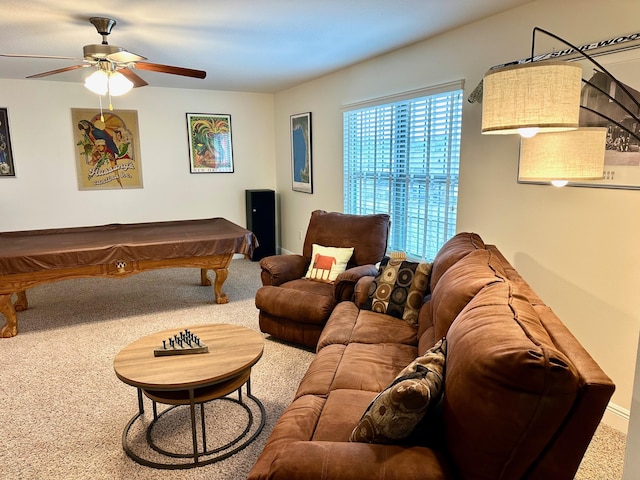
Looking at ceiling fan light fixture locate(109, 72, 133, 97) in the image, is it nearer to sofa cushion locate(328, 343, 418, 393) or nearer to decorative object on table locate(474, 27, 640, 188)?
sofa cushion locate(328, 343, 418, 393)

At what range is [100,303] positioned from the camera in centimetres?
431

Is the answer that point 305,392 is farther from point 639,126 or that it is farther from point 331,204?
point 331,204

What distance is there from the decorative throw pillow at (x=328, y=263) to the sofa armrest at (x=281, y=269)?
0.34 ft

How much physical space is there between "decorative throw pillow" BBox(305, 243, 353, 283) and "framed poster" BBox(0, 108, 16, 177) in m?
3.90

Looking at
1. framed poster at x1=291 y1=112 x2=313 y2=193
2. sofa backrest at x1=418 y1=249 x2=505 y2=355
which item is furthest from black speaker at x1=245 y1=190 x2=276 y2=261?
sofa backrest at x1=418 y1=249 x2=505 y2=355

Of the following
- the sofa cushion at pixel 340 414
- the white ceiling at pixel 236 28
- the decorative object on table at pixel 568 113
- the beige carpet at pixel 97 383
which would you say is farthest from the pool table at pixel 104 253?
the decorative object on table at pixel 568 113

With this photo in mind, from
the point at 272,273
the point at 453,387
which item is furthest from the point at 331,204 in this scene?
the point at 453,387

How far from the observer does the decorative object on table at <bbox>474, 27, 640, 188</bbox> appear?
4.41 feet

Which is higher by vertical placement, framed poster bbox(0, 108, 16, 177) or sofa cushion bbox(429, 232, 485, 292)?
framed poster bbox(0, 108, 16, 177)

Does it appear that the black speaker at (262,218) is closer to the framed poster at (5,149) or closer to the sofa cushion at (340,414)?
the framed poster at (5,149)

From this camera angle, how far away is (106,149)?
17.5ft

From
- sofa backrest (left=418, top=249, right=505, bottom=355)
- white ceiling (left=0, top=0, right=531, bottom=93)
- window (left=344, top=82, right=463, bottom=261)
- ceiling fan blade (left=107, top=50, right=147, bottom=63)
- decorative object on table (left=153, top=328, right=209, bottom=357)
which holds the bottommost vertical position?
decorative object on table (left=153, top=328, right=209, bottom=357)

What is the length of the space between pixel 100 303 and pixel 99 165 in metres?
1.95

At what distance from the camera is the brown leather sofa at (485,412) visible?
3.13ft
